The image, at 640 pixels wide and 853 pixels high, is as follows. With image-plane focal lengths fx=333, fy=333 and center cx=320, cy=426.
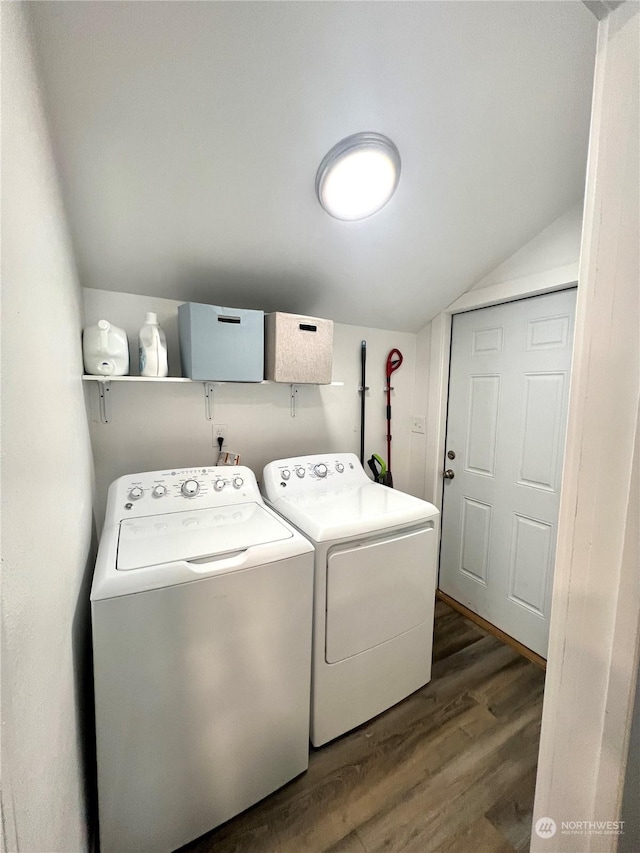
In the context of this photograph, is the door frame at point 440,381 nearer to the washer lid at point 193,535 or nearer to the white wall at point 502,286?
the white wall at point 502,286

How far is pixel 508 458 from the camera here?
2.04 metres

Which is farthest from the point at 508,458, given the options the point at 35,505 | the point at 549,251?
the point at 35,505

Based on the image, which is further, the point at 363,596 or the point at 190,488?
the point at 190,488

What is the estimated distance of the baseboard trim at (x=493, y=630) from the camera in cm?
189

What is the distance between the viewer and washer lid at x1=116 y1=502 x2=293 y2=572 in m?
1.09

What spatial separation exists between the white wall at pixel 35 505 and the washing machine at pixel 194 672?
0.10 m

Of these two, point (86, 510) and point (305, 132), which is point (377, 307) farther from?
point (86, 510)

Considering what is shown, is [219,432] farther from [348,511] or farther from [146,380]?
[348,511]

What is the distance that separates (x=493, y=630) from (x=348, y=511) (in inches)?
57.7

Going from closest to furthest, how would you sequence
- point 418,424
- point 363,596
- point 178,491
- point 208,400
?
1. point 363,596
2. point 178,491
3. point 208,400
4. point 418,424

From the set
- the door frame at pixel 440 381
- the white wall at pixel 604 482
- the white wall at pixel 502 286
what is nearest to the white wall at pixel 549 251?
the white wall at pixel 502 286

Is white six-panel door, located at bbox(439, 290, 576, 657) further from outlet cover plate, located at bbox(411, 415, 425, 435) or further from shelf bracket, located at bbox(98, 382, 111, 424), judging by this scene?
shelf bracket, located at bbox(98, 382, 111, 424)

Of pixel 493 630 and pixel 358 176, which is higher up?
pixel 358 176

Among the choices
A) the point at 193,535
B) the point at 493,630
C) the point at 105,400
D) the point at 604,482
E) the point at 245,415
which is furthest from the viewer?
the point at 493,630
